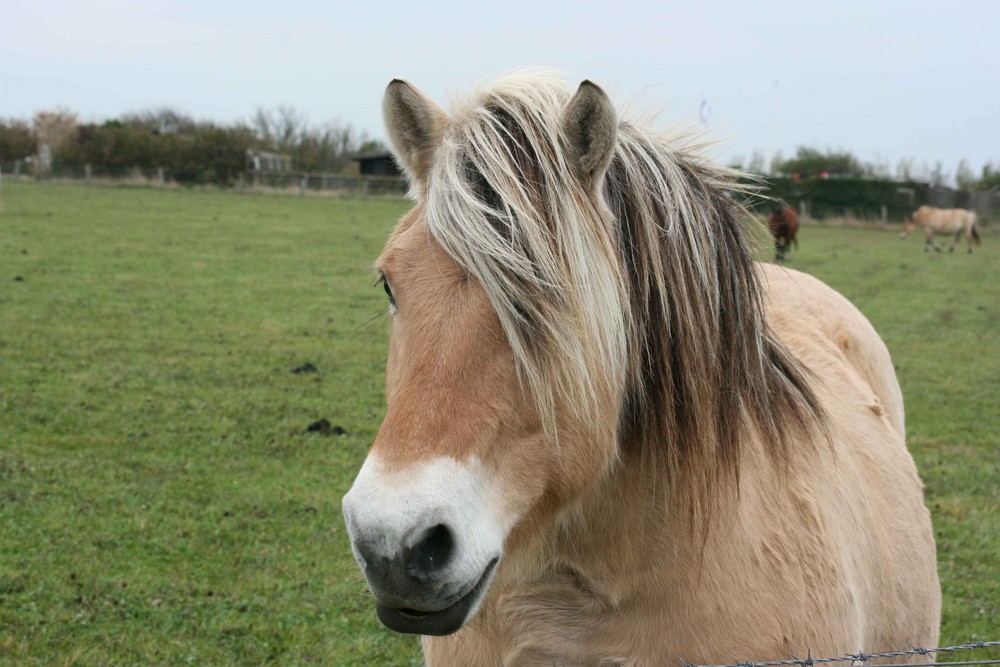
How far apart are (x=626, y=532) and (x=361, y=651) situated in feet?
8.19

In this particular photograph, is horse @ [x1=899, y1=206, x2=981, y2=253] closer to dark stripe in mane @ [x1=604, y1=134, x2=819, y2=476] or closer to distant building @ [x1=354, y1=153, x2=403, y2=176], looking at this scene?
dark stripe in mane @ [x1=604, y1=134, x2=819, y2=476]

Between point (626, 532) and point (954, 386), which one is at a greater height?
point (626, 532)

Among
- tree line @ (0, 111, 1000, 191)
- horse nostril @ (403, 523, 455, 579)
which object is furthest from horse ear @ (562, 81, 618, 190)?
tree line @ (0, 111, 1000, 191)

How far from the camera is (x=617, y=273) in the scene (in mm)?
1807

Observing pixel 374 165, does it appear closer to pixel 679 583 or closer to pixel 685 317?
pixel 685 317

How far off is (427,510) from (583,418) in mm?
422

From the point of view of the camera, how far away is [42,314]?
10.7 meters

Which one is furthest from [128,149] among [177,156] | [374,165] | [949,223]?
[949,223]

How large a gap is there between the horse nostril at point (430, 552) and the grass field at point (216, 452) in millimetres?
1207

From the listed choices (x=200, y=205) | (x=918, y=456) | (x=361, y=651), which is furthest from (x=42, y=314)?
(x=200, y=205)

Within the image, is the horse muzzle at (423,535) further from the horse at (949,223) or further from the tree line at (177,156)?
the tree line at (177,156)

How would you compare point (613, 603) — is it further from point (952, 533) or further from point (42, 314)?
point (42, 314)

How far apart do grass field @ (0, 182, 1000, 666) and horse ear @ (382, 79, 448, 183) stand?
0.71 meters

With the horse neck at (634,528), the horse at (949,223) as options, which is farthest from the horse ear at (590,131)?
the horse at (949,223)
